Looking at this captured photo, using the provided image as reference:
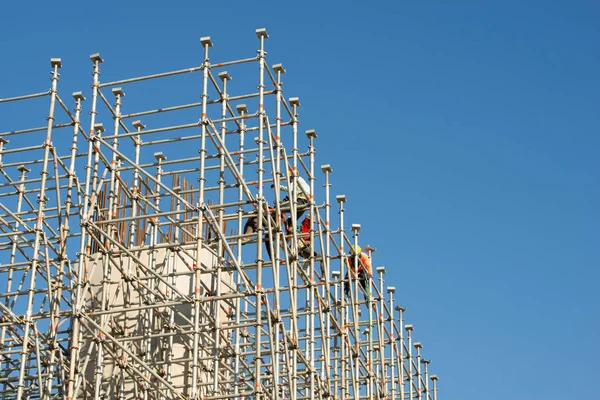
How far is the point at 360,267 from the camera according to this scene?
27781mm

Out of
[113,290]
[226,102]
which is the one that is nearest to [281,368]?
[113,290]

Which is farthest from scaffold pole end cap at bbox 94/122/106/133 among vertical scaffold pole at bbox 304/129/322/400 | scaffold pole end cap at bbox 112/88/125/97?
vertical scaffold pole at bbox 304/129/322/400

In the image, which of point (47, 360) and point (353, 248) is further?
point (353, 248)

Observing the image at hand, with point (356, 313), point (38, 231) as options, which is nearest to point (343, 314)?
point (356, 313)

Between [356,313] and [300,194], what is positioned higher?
[300,194]

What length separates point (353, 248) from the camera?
27359mm

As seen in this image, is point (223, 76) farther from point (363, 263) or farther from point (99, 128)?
point (363, 263)

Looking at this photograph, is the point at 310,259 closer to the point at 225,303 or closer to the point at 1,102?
the point at 225,303

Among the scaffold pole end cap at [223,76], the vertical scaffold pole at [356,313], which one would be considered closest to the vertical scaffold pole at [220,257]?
the scaffold pole end cap at [223,76]

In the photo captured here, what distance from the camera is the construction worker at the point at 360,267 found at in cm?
2721

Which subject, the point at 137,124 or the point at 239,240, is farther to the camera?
the point at 137,124

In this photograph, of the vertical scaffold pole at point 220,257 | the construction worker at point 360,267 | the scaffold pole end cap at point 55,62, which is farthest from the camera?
the construction worker at point 360,267

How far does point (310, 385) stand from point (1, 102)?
803 centimetres

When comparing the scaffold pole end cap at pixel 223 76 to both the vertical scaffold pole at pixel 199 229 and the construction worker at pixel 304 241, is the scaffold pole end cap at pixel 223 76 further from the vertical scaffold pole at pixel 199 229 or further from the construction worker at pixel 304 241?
the construction worker at pixel 304 241
